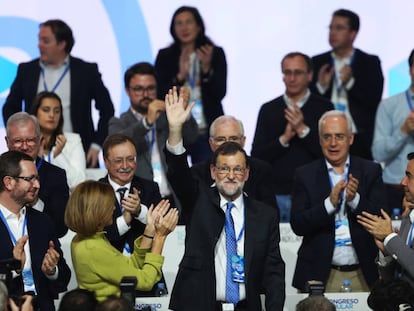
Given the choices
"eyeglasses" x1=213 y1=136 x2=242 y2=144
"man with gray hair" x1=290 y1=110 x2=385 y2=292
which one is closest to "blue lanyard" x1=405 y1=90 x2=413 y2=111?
"man with gray hair" x1=290 y1=110 x2=385 y2=292

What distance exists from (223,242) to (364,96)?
12.3ft

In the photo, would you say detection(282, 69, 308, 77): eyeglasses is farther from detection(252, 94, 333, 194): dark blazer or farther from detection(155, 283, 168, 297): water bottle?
detection(155, 283, 168, 297): water bottle

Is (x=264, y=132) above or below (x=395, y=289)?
above

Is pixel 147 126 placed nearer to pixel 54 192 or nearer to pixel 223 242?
pixel 54 192

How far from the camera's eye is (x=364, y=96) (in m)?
10.9

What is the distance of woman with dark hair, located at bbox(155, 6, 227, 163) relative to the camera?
1064cm

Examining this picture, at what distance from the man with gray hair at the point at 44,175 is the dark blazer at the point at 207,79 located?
86.6 inches

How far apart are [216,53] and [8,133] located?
2.55 metres

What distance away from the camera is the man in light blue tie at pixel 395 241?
7.38 meters

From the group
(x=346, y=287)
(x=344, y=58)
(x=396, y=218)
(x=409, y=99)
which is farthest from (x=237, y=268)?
(x=344, y=58)

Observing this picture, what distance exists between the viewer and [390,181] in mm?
10109

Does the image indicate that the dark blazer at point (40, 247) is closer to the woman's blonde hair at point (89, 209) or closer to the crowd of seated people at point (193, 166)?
the crowd of seated people at point (193, 166)

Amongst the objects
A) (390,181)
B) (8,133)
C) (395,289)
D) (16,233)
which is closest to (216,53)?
(390,181)

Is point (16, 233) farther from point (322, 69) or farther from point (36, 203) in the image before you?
point (322, 69)
